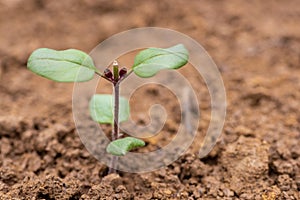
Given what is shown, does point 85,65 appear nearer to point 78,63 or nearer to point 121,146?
point 78,63

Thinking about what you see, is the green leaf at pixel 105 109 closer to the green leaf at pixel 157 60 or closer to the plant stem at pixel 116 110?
the plant stem at pixel 116 110

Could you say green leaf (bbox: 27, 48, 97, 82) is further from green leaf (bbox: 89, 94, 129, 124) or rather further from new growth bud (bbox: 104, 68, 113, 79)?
green leaf (bbox: 89, 94, 129, 124)

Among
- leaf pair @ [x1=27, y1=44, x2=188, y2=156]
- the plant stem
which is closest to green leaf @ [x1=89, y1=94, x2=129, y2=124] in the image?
the plant stem

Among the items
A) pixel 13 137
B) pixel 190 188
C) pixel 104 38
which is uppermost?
pixel 104 38

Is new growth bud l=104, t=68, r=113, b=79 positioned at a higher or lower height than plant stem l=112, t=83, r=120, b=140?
higher

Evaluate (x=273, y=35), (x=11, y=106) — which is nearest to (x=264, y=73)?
(x=273, y=35)

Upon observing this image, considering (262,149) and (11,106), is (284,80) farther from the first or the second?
(11,106)

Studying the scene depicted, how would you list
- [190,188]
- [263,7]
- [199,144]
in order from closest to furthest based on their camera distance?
[190,188]
[199,144]
[263,7]
